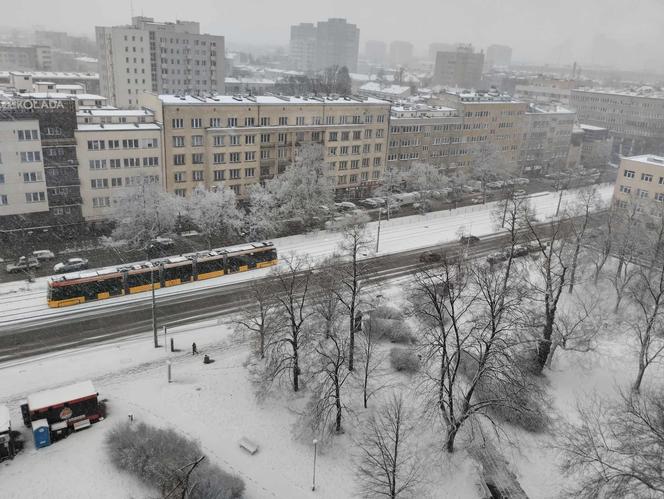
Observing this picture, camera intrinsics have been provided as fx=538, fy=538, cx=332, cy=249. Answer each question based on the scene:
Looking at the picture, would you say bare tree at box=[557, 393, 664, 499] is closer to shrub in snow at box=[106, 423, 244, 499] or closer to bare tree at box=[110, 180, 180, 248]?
shrub in snow at box=[106, 423, 244, 499]

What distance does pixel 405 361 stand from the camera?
1462 inches

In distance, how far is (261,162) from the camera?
72.1 m

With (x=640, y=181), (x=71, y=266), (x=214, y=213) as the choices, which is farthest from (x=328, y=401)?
(x=640, y=181)

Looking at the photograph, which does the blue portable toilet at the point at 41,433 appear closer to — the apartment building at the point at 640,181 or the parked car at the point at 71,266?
the parked car at the point at 71,266

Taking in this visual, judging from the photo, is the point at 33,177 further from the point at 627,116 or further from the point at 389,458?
the point at 627,116

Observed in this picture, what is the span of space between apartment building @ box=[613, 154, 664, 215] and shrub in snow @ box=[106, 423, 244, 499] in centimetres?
5813

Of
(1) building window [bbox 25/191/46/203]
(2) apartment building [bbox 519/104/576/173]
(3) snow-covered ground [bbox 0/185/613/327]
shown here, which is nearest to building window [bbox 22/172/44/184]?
(1) building window [bbox 25/191/46/203]

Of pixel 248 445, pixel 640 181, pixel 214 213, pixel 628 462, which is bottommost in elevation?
pixel 628 462

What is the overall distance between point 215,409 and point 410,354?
540 inches

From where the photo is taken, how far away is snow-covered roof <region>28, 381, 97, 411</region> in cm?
2897

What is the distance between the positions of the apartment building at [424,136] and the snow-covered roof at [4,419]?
67413 millimetres

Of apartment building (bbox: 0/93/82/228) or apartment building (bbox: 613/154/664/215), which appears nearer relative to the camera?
apartment building (bbox: 0/93/82/228)

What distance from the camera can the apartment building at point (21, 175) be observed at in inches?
2201

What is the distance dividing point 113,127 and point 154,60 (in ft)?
241
